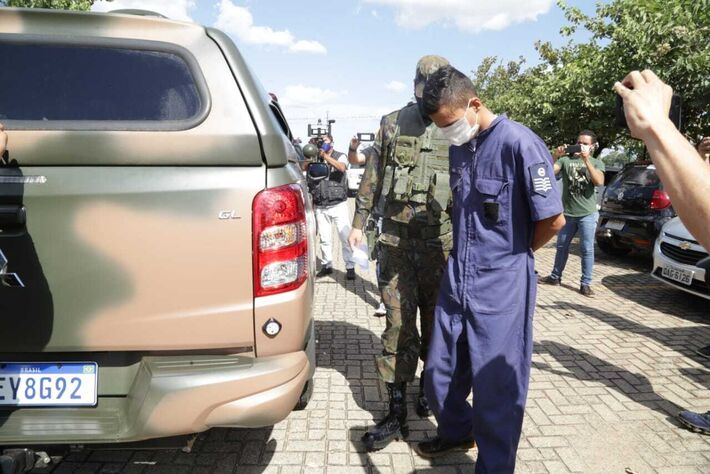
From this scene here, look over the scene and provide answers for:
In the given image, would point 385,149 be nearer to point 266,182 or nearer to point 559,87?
point 266,182

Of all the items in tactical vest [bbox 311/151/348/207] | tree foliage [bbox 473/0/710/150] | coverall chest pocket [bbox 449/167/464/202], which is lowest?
tactical vest [bbox 311/151/348/207]

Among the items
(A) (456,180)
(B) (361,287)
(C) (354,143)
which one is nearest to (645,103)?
(A) (456,180)

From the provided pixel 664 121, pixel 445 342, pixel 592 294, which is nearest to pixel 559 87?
pixel 592 294

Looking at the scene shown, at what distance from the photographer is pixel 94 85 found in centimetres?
195

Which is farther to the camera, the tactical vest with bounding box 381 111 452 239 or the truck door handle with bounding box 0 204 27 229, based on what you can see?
the tactical vest with bounding box 381 111 452 239

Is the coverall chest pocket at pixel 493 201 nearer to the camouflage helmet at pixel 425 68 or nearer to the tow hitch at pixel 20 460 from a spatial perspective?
the camouflage helmet at pixel 425 68

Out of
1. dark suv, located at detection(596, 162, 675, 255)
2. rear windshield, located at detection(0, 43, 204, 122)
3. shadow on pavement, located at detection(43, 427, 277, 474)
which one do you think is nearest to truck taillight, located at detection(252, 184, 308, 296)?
rear windshield, located at detection(0, 43, 204, 122)

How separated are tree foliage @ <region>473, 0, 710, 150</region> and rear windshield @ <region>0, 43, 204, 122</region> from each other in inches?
339

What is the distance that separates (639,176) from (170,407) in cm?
784

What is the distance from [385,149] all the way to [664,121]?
6.27ft

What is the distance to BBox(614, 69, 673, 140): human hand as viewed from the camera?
3.61 ft

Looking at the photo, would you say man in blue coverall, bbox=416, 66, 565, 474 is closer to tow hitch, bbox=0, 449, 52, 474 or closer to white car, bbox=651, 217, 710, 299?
tow hitch, bbox=0, 449, 52, 474

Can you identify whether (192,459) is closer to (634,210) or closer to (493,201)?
(493,201)

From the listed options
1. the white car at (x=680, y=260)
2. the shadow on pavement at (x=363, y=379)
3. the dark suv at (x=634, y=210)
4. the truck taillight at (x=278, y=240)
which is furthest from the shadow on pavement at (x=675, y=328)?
the truck taillight at (x=278, y=240)
